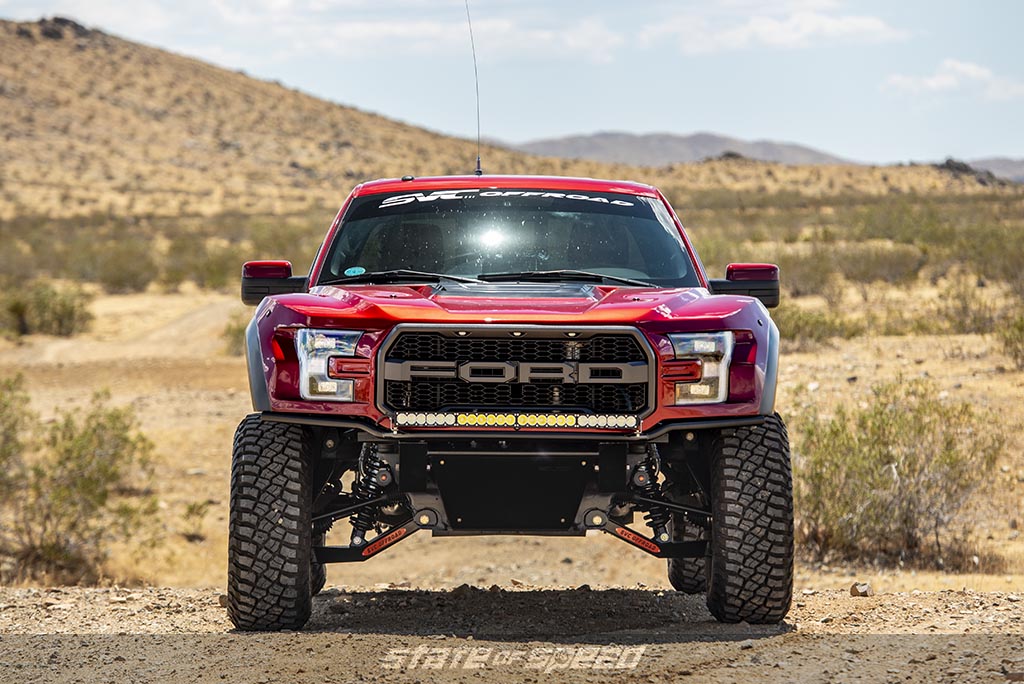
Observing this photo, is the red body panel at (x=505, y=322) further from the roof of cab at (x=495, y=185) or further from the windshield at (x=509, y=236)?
the roof of cab at (x=495, y=185)

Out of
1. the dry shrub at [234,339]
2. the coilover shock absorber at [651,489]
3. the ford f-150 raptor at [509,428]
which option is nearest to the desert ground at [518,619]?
the ford f-150 raptor at [509,428]

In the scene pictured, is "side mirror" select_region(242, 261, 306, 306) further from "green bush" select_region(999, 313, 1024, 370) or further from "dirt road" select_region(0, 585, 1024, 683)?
"green bush" select_region(999, 313, 1024, 370)

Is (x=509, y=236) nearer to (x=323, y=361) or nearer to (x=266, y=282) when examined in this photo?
(x=266, y=282)

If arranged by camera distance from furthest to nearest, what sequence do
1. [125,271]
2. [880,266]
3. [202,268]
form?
[202,268] < [125,271] < [880,266]

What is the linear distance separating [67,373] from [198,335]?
3.49 meters

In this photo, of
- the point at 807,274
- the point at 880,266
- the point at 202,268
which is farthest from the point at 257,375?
the point at 202,268

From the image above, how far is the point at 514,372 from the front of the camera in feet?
18.0

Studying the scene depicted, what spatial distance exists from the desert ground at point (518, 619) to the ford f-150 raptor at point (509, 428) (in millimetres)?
347

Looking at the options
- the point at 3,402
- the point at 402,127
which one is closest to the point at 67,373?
the point at 3,402

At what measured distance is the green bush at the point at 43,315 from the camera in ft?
80.5

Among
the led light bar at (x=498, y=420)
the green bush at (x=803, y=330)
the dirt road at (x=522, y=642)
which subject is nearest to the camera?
the dirt road at (x=522, y=642)

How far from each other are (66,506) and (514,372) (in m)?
7.37

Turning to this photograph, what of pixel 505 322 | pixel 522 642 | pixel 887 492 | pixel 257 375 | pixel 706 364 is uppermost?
pixel 505 322

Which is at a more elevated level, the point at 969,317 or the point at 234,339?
the point at 969,317
